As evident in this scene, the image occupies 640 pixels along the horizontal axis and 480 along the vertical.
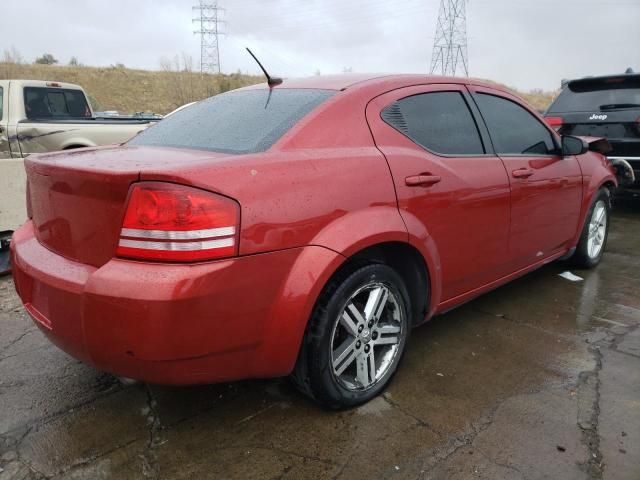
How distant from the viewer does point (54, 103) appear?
854 centimetres

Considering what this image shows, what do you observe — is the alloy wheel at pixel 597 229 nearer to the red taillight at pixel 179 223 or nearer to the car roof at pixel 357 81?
the car roof at pixel 357 81

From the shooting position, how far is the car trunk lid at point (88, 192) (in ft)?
6.56

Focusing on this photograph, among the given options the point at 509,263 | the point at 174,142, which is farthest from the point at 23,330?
the point at 509,263

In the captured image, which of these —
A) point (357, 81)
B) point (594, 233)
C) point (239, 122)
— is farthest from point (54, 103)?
point (594, 233)

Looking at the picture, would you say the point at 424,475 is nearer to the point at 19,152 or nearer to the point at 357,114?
the point at 357,114

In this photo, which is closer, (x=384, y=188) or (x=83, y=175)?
(x=83, y=175)

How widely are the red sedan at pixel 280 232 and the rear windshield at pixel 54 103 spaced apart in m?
6.04

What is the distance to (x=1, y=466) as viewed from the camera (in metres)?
2.17

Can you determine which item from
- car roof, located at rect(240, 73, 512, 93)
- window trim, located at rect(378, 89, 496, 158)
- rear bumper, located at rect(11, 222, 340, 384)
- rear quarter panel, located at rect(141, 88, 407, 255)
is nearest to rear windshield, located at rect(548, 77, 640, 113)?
window trim, located at rect(378, 89, 496, 158)

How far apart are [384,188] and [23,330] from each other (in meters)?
2.70

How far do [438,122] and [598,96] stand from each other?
469 centimetres

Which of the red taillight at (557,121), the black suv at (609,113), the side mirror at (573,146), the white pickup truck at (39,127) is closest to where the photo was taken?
the side mirror at (573,146)

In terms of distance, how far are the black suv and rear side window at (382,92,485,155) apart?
3570mm

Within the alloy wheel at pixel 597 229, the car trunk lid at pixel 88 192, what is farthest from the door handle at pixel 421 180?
the alloy wheel at pixel 597 229
